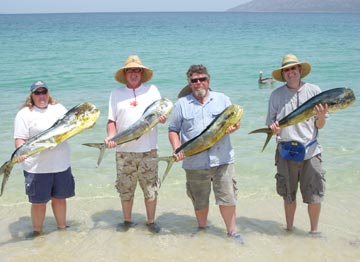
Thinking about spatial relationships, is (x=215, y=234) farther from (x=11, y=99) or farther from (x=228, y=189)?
(x=11, y=99)

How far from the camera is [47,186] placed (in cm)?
542

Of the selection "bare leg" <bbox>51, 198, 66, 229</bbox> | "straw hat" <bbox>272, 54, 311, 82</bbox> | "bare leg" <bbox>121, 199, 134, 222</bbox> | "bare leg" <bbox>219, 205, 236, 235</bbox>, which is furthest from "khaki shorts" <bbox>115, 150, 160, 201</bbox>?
"straw hat" <bbox>272, 54, 311, 82</bbox>

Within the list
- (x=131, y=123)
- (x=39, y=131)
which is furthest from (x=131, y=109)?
(x=39, y=131)

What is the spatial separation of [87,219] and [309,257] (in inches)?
114

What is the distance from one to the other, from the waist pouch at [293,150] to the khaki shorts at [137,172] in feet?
4.77

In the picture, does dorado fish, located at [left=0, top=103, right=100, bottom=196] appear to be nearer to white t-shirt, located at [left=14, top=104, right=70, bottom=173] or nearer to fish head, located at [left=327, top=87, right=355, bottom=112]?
white t-shirt, located at [left=14, top=104, right=70, bottom=173]

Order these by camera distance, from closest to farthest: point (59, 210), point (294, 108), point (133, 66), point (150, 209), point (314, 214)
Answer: point (294, 108), point (133, 66), point (314, 214), point (59, 210), point (150, 209)

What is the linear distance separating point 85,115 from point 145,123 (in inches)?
25.3

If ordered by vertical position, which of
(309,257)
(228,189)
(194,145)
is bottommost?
(309,257)

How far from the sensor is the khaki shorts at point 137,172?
18.4 ft

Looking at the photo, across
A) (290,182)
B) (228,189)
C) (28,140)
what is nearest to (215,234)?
(228,189)

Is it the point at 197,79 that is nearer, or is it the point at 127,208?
the point at 197,79

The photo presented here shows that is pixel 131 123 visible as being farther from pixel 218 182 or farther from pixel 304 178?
pixel 304 178

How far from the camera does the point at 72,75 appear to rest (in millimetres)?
21438
